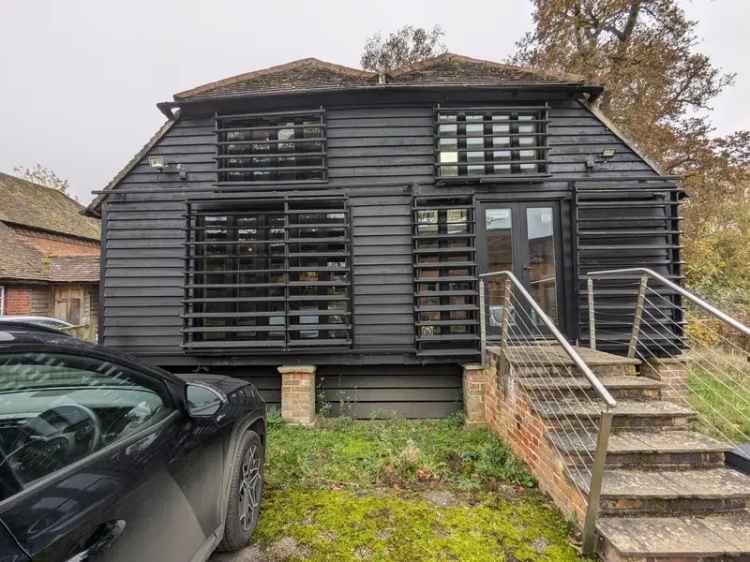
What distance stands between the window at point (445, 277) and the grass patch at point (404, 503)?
4.09ft

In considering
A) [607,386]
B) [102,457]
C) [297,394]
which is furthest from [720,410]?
[102,457]

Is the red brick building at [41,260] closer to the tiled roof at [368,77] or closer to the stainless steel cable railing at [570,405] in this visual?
the tiled roof at [368,77]

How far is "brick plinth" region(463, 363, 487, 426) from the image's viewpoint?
4348mm

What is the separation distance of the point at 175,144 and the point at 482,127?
489 centimetres

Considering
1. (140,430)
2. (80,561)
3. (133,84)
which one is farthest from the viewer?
(133,84)

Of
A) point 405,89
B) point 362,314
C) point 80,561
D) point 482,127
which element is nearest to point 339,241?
point 362,314

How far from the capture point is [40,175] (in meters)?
25.4

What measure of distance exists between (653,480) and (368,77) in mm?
6120

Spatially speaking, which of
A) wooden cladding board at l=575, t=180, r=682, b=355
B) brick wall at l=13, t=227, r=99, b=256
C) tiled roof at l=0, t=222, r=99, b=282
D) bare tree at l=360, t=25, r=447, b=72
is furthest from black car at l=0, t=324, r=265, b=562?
brick wall at l=13, t=227, r=99, b=256

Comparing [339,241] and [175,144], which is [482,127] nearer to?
[339,241]

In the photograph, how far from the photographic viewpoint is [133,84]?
58.2 ft

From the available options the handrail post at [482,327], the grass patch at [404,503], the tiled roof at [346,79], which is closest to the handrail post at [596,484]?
the grass patch at [404,503]

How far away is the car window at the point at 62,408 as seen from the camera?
1156 mm

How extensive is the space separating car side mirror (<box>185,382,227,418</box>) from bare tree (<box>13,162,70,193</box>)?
112 feet
